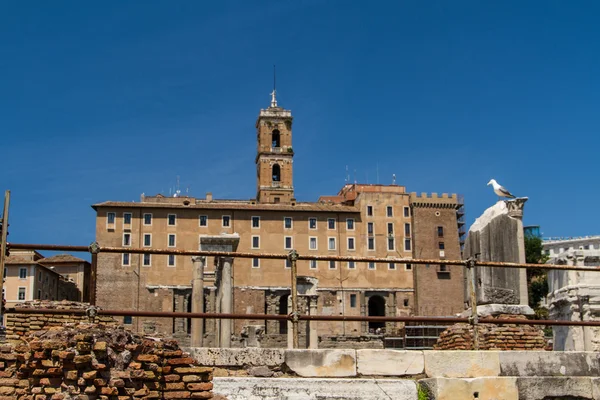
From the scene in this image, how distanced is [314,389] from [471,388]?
1.23m

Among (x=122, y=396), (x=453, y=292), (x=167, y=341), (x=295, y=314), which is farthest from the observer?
(x=453, y=292)

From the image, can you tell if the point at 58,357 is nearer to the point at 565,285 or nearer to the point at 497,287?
the point at 497,287

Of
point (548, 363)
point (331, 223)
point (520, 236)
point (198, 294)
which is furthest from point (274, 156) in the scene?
point (548, 363)

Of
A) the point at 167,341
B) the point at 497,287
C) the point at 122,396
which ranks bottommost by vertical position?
the point at 122,396

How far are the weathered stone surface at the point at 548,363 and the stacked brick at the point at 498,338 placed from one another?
2.60 metres

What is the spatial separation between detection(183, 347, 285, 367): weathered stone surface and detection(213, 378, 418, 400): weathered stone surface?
0.86 ft

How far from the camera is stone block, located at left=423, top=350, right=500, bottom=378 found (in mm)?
6273

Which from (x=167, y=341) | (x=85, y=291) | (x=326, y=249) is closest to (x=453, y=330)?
(x=167, y=341)

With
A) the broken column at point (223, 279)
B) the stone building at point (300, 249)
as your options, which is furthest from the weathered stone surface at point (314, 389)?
the stone building at point (300, 249)

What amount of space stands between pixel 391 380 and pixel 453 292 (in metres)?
67.6

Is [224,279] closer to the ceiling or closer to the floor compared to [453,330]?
closer to the ceiling

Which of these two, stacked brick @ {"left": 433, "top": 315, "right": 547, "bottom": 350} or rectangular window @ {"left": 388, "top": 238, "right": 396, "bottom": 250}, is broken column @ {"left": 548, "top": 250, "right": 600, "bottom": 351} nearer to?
stacked brick @ {"left": 433, "top": 315, "right": 547, "bottom": 350}

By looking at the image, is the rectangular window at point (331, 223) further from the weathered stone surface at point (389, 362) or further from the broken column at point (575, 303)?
the weathered stone surface at point (389, 362)

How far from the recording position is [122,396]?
504 centimetres
